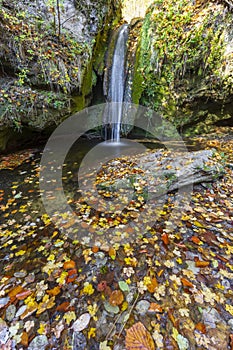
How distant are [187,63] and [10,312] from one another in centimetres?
665

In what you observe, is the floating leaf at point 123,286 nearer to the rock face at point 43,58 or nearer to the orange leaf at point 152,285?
the orange leaf at point 152,285

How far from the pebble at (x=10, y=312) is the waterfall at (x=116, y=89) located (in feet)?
18.6

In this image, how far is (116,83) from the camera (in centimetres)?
672

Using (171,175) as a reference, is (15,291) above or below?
below

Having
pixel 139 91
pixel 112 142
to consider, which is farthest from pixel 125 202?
pixel 139 91

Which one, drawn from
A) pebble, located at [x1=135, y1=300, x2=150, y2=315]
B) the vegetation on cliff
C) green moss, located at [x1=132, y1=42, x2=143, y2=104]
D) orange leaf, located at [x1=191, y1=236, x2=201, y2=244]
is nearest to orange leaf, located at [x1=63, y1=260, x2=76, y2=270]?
pebble, located at [x1=135, y1=300, x2=150, y2=315]

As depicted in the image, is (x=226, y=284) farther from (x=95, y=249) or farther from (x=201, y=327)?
(x=95, y=249)

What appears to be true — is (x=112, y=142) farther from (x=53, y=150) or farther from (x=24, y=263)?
(x=24, y=263)

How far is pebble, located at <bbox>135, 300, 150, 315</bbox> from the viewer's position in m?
1.65

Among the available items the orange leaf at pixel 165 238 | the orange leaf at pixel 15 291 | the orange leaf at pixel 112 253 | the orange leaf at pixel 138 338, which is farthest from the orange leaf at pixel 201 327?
the orange leaf at pixel 15 291

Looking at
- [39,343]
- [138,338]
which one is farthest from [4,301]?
[138,338]

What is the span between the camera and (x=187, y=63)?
18.2 ft

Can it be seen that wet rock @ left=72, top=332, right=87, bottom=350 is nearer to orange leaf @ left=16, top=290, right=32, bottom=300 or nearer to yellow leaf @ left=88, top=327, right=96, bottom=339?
yellow leaf @ left=88, top=327, right=96, bottom=339

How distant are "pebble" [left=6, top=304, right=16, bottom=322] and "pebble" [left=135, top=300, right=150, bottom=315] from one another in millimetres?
1070
